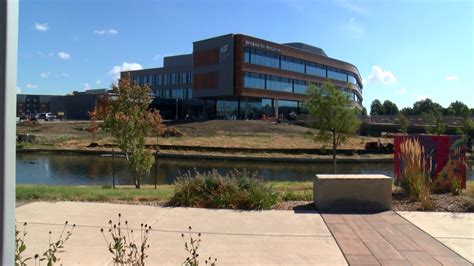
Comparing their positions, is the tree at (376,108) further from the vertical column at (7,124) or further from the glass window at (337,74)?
the vertical column at (7,124)

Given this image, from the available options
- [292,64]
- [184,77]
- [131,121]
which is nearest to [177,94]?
[184,77]

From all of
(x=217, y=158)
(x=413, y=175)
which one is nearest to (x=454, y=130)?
(x=217, y=158)

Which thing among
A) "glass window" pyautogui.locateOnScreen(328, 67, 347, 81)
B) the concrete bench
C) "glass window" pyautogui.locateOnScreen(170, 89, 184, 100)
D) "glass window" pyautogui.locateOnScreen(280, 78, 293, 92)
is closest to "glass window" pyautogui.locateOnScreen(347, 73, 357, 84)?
"glass window" pyautogui.locateOnScreen(328, 67, 347, 81)

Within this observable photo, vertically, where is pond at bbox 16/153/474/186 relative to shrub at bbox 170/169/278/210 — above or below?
below

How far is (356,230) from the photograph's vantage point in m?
7.06

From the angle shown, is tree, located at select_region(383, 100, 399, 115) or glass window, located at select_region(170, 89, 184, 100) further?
tree, located at select_region(383, 100, 399, 115)

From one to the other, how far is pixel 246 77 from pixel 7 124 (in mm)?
87122

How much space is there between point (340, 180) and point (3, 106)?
267 inches

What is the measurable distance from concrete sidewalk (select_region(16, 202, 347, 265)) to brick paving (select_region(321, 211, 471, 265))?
0.72ft

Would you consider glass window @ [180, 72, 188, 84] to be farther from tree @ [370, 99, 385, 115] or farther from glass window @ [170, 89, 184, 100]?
tree @ [370, 99, 385, 115]

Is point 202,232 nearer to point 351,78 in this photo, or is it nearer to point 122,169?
point 122,169

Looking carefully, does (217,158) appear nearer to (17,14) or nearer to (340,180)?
(340,180)

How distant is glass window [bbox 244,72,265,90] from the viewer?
89.6 meters

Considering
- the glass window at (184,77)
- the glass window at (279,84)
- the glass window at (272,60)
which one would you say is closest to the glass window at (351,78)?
the glass window at (279,84)
